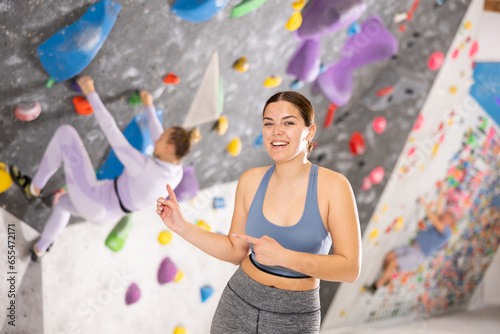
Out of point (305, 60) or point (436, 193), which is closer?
point (305, 60)

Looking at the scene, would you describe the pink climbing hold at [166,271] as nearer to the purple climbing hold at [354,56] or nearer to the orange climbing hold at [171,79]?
the orange climbing hold at [171,79]

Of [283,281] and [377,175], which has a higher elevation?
[283,281]

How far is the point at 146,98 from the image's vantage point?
6.98 feet

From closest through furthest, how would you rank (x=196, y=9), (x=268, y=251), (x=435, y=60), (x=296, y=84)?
(x=268, y=251) → (x=196, y=9) → (x=296, y=84) → (x=435, y=60)

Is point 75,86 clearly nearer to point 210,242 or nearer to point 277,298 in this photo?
point 210,242

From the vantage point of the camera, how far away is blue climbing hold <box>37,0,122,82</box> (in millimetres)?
1794


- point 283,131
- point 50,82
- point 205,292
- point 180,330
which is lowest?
point 180,330

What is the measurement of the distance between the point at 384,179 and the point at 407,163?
18cm

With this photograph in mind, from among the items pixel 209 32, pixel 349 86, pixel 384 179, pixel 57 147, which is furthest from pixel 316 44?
pixel 57 147

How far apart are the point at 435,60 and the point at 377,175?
0.75m

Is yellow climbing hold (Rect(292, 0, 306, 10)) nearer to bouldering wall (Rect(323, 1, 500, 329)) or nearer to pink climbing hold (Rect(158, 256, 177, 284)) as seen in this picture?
bouldering wall (Rect(323, 1, 500, 329))

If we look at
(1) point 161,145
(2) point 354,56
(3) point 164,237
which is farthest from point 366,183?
(1) point 161,145

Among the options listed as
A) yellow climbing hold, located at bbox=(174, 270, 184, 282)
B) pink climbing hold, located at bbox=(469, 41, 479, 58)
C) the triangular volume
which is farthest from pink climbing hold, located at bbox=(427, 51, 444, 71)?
yellow climbing hold, located at bbox=(174, 270, 184, 282)

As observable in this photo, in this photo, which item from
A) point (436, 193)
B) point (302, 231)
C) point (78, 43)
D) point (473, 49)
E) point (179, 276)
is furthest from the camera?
point (436, 193)
